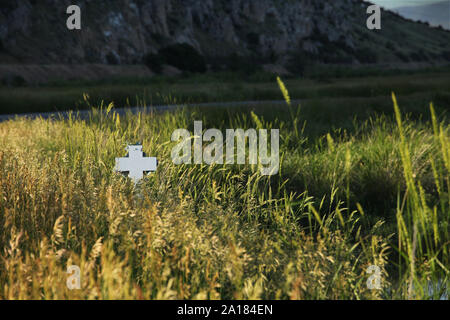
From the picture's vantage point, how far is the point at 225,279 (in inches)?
102

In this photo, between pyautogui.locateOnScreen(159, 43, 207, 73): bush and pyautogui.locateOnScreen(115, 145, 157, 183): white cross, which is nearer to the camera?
pyautogui.locateOnScreen(115, 145, 157, 183): white cross

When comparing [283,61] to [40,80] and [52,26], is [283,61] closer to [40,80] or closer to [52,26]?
[52,26]

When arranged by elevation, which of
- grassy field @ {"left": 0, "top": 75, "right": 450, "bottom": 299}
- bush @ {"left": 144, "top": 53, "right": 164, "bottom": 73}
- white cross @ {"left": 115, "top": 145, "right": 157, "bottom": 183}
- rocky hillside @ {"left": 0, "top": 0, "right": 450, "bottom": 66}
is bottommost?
grassy field @ {"left": 0, "top": 75, "right": 450, "bottom": 299}

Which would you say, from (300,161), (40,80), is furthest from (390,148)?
(40,80)

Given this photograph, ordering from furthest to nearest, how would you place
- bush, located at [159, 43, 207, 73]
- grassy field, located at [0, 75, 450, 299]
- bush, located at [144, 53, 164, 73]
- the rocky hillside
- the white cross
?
bush, located at [159, 43, 207, 73] → bush, located at [144, 53, 164, 73] → the rocky hillside → the white cross → grassy field, located at [0, 75, 450, 299]

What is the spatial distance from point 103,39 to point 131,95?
2981 cm

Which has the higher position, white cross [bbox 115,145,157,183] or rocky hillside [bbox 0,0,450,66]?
rocky hillside [bbox 0,0,450,66]

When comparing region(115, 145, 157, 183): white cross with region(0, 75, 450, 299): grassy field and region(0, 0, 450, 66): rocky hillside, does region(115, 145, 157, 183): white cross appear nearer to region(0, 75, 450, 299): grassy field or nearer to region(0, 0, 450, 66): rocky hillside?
region(0, 75, 450, 299): grassy field

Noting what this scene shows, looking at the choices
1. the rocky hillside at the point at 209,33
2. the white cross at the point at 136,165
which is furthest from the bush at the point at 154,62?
the white cross at the point at 136,165

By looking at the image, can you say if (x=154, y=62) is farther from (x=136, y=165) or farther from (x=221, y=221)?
(x=221, y=221)

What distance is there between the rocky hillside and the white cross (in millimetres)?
34978

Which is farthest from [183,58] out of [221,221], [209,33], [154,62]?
[221,221]

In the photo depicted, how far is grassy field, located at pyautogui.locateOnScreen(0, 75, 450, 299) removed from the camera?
6.86 ft

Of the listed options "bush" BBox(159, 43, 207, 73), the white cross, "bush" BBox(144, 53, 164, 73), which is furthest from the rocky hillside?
the white cross
